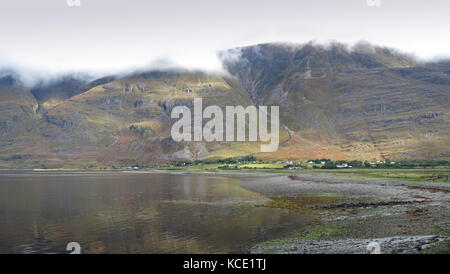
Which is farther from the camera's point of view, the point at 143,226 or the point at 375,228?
the point at 143,226

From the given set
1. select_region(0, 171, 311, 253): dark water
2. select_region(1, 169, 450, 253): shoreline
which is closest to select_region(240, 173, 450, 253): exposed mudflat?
select_region(1, 169, 450, 253): shoreline

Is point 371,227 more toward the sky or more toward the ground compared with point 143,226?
more toward the sky

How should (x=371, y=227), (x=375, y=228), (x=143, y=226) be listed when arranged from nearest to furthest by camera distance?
(x=375, y=228)
(x=371, y=227)
(x=143, y=226)

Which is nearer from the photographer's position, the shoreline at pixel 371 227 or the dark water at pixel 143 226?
the shoreline at pixel 371 227

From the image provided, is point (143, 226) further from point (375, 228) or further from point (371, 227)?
point (375, 228)

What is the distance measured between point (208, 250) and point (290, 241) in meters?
7.45

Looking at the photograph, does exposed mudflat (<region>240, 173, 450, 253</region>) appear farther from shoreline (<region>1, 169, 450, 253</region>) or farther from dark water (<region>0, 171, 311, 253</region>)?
dark water (<region>0, 171, 311, 253</region>)

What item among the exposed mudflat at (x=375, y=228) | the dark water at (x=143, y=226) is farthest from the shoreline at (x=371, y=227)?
the dark water at (x=143, y=226)

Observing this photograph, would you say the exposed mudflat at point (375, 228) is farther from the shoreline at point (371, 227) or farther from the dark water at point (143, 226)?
the dark water at point (143, 226)

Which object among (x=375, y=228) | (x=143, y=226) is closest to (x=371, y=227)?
(x=375, y=228)

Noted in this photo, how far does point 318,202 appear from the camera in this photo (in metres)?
59.4

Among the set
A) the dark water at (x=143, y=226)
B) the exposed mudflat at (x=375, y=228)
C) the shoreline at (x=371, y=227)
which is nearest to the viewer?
the exposed mudflat at (x=375, y=228)
